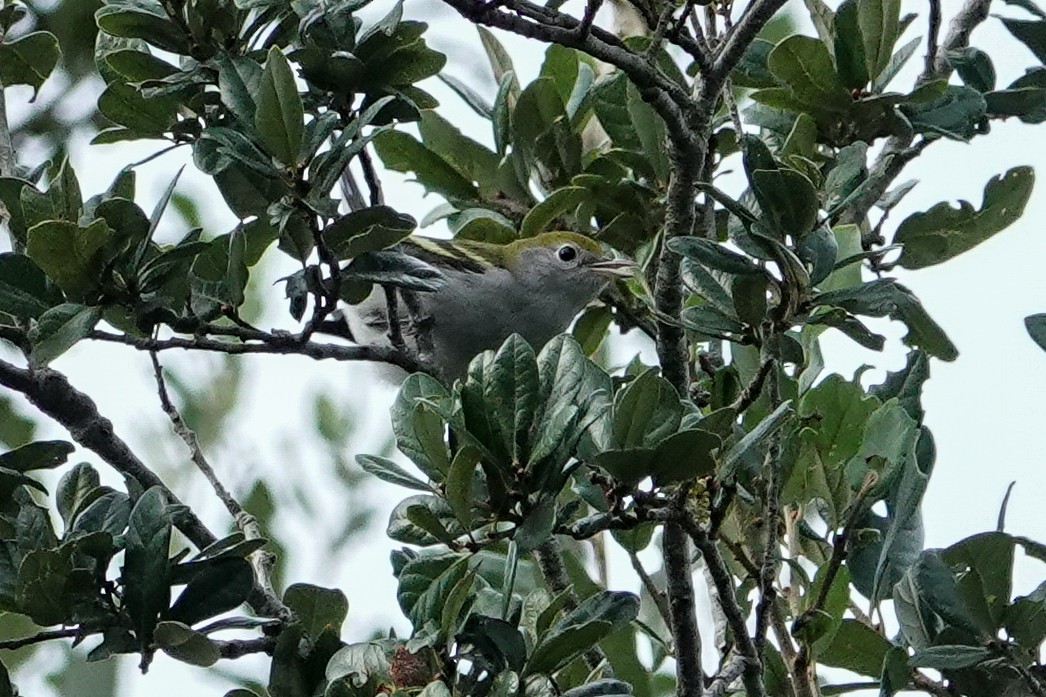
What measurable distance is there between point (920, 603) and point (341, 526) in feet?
11.4

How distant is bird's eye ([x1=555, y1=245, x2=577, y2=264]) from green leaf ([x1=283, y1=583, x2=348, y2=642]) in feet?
6.88

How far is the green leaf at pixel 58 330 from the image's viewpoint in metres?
2.11

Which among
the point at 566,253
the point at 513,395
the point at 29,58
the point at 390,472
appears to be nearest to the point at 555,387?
the point at 513,395

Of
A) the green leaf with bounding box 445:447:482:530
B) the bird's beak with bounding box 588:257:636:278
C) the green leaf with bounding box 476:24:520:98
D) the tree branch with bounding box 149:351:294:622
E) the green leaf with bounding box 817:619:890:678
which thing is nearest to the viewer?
the green leaf with bounding box 445:447:482:530

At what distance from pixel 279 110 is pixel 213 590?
755 millimetres

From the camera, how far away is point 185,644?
208 cm

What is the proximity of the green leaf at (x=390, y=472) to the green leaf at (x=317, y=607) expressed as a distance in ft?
0.91

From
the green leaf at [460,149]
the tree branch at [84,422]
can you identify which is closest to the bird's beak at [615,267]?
the green leaf at [460,149]

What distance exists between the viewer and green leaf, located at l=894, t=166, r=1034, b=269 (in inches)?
105

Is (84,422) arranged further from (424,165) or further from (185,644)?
(424,165)

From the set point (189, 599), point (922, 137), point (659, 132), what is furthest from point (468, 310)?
point (189, 599)

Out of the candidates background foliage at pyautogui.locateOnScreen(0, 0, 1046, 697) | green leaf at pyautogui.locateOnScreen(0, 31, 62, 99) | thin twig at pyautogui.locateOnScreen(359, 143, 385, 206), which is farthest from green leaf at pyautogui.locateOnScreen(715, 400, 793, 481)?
green leaf at pyautogui.locateOnScreen(0, 31, 62, 99)

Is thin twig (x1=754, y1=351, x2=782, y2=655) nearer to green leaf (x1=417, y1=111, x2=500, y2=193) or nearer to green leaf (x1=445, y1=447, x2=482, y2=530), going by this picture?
green leaf (x1=445, y1=447, x2=482, y2=530)

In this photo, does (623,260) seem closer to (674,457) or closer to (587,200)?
(587,200)
